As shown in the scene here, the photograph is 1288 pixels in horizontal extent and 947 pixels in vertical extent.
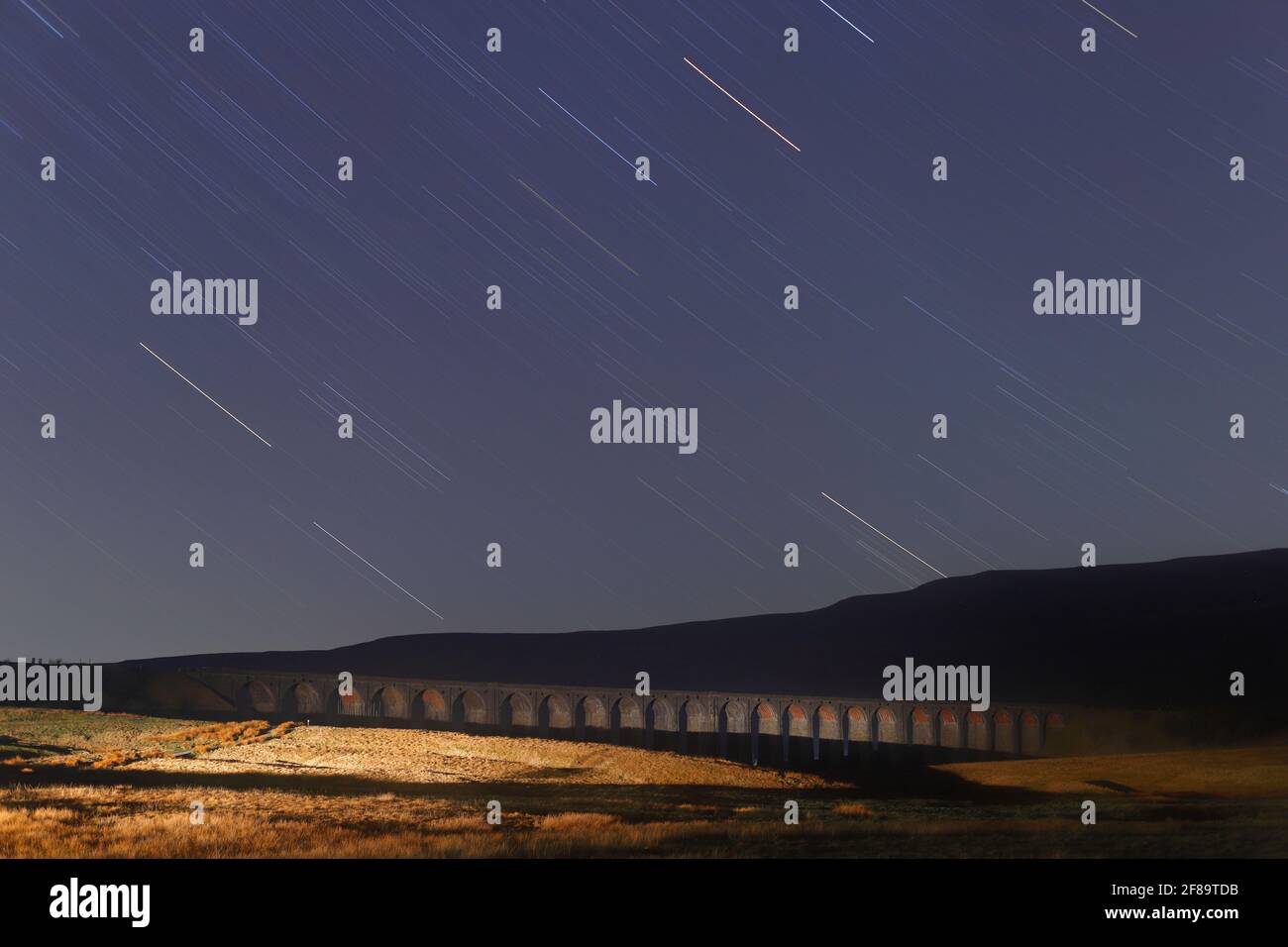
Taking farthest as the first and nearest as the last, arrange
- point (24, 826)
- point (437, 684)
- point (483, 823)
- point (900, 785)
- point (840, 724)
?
point (437, 684) < point (840, 724) < point (900, 785) < point (483, 823) < point (24, 826)

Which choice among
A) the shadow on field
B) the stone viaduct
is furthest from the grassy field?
the stone viaduct

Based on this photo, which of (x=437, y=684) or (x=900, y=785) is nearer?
(x=900, y=785)

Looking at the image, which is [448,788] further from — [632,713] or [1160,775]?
[632,713]

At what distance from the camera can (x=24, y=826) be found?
933 inches

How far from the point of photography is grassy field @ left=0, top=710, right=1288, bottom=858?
22.2 meters

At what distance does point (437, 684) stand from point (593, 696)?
1698 cm

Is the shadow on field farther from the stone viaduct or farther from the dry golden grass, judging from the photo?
the stone viaduct

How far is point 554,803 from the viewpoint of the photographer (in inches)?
1227

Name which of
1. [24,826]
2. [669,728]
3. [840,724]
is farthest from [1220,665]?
[24,826]

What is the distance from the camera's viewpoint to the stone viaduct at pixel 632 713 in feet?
342

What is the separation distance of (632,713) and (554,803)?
3833 inches

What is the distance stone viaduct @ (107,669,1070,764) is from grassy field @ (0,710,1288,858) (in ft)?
167

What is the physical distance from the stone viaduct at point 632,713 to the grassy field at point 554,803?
50894mm

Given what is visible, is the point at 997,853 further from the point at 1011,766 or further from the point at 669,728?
the point at 669,728
